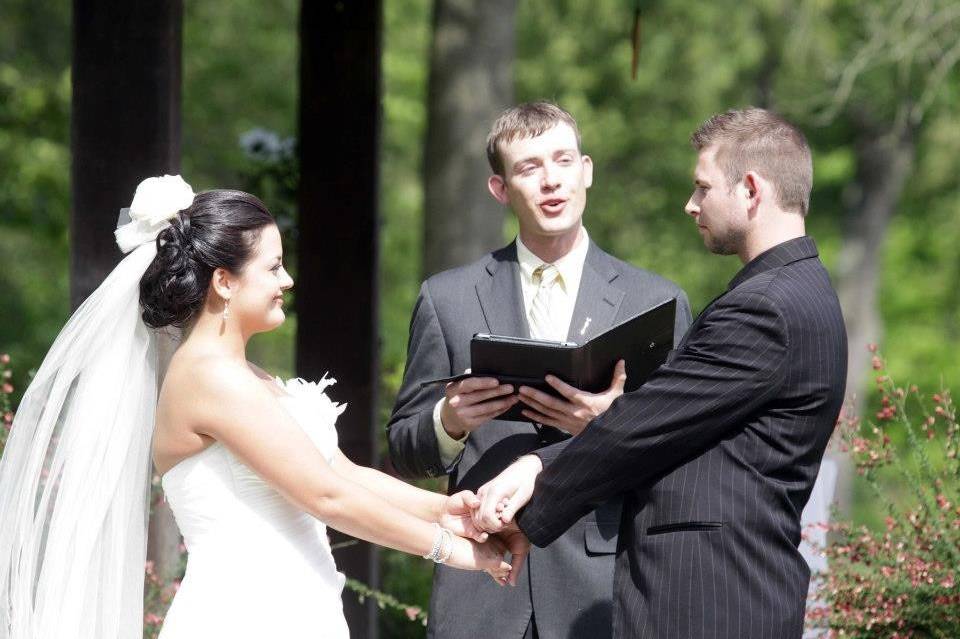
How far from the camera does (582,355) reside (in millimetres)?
3617

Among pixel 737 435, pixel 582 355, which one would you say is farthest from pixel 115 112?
pixel 737 435

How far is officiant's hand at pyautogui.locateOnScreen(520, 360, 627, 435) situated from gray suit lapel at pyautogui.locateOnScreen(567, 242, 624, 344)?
1.01ft

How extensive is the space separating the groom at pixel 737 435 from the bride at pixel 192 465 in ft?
2.19

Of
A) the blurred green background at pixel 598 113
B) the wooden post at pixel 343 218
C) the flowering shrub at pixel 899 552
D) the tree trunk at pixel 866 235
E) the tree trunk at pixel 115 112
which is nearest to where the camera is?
the flowering shrub at pixel 899 552

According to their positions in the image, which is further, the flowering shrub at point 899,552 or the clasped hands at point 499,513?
the flowering shrub at point 899,552

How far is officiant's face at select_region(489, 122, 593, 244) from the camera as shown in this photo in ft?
13.7

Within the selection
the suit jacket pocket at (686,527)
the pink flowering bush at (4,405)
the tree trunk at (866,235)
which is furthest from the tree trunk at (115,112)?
the tree trunk at (866,235)

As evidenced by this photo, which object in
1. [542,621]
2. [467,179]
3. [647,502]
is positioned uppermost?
[467,179]

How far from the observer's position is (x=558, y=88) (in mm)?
19922

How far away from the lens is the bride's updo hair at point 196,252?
11.9ft

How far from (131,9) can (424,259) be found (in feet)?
14.3

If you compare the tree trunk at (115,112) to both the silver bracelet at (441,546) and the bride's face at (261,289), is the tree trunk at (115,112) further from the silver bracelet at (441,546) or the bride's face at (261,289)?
the silver bracelet at (441,546)

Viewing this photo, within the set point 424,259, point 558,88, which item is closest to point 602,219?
point 558,88

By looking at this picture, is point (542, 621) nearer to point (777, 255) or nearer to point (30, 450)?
point (777, 255)
